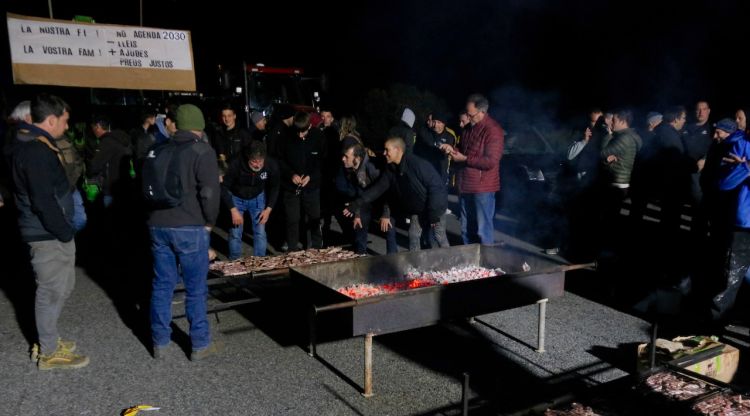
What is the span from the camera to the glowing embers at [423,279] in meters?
5.20

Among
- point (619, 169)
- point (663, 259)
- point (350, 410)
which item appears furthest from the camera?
point (619, 169)

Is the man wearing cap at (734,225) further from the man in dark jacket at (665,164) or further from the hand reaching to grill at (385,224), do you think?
the hand reaching to grill at (385,224)

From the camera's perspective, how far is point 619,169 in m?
7.40

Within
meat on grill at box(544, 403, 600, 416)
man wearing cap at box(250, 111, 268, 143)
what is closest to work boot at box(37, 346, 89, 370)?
meat on grill at box(544, 403, 600, 416)

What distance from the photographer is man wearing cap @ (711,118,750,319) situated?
5.22 m

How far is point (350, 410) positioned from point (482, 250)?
246cm

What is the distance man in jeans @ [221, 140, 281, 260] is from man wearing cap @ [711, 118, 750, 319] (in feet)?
15.9

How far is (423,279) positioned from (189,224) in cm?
224

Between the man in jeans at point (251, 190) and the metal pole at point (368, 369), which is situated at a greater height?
the man in jeans at point (251, 190)

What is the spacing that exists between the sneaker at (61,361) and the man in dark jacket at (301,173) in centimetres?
348

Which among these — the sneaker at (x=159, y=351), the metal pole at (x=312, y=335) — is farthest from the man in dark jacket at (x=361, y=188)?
the sneaker at (x=159, y=351)

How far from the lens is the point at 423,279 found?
555cm

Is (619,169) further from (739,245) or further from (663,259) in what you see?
(739,245)

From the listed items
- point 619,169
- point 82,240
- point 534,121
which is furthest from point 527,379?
point 534,121
